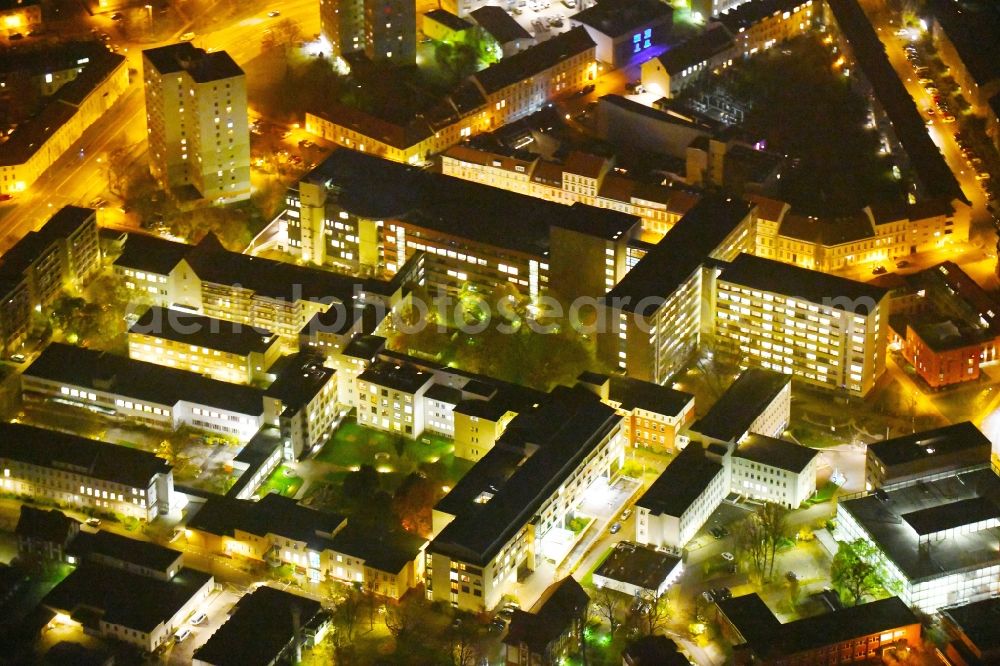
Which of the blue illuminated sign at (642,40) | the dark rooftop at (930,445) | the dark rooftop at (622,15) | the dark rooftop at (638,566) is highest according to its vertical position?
the dark rooftop at (622,15)

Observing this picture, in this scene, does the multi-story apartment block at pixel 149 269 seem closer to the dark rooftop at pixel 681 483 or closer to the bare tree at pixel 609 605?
the dark rooftop at pixel 681 483

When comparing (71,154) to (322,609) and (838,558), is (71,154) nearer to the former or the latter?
(322,609)

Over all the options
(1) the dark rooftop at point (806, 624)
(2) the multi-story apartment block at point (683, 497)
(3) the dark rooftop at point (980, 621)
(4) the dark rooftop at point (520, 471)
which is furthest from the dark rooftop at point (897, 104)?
(1) the dark rooftop at point (806, 624)

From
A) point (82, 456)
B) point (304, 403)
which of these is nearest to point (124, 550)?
point (82, 456)

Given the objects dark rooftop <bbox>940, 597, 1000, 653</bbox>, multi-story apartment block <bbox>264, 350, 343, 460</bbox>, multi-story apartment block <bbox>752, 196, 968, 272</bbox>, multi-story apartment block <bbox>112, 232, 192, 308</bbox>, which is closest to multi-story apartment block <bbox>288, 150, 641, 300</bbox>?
multi-story apartment block <bbox>112, 232, 192, 308</bbox>

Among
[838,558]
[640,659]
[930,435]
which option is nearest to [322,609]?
[640,659]

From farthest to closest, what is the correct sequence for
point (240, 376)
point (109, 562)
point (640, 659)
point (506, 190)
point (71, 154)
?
1. point (71, 154)
2. point (506, 190)
3. point (240, 376)
4. point (109, 562)
5. point (640, 659)

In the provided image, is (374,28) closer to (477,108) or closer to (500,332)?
(477,108)
